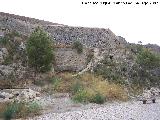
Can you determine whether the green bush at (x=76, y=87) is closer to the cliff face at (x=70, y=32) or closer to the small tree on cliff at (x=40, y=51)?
the small tree on cliff at (x=40, y=51)

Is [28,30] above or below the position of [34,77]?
above

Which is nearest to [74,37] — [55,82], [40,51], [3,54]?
[3,54]

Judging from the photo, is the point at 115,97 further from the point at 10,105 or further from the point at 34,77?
the point at 10,105

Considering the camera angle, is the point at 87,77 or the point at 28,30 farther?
the point at 28,30

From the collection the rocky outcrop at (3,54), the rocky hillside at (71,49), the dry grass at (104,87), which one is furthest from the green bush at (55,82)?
the rocky outcrop at (3,54)

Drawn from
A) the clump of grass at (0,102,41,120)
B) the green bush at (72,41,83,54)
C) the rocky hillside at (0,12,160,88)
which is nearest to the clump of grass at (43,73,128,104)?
the rocky hillside at (0,12,160,88)

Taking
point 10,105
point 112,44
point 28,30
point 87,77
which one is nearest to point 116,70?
point 87,77

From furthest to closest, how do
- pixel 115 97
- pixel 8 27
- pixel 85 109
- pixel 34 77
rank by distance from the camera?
pixel 8 27 < pixel 34 77 < pixel 115 97 < pixel 85 109

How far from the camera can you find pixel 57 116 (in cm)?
3008

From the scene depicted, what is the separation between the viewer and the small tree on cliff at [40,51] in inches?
1805

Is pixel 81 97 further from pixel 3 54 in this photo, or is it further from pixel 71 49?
pixel 71 49

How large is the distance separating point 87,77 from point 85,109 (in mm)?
15634

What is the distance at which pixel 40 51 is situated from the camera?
45.8 metres

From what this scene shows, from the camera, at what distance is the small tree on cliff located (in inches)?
1805
